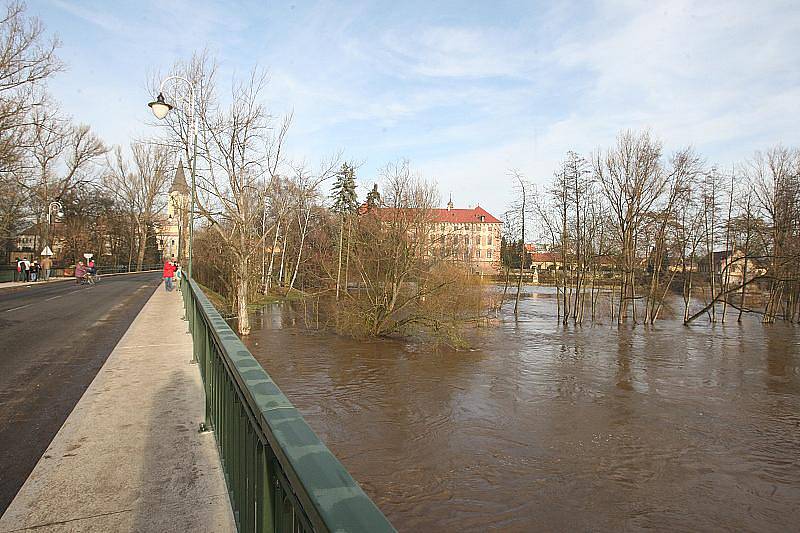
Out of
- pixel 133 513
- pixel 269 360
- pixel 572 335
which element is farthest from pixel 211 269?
pixel 133 513

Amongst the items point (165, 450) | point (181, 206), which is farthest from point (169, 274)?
point (165, 450)

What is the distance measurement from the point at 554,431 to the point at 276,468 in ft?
37.1

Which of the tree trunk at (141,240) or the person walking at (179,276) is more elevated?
the tree trunk at (141,240)

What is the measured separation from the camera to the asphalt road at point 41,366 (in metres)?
A: 5.12

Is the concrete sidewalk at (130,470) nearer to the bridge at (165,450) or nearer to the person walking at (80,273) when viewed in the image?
the bridge at (165,450)

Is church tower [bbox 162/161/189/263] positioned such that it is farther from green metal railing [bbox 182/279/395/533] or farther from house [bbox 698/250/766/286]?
house [bbox 698/250/766/286]

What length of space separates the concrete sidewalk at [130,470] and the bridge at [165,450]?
1 centimetres

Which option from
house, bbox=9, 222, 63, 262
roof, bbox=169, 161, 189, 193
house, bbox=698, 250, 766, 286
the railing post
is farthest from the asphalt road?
house, bbox=698, 250, 766, 286

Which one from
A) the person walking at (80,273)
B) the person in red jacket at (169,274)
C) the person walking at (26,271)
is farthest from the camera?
the person walking at (26,271)

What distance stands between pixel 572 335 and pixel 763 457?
1695 centimetres

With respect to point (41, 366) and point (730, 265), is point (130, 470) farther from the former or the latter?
point (730, 265)

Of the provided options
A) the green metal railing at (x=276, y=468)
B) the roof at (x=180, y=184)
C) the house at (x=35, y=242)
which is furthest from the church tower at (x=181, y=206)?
the green metal railing at (x=276, y=468)

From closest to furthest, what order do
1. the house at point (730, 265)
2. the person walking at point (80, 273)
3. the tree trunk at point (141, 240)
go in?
the person walking at point (80, 273)
the house at point (730, 265)
the tree trunk at point (141, 240)

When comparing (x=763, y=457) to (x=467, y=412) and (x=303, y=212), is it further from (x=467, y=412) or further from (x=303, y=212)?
(x=303, y=212)
